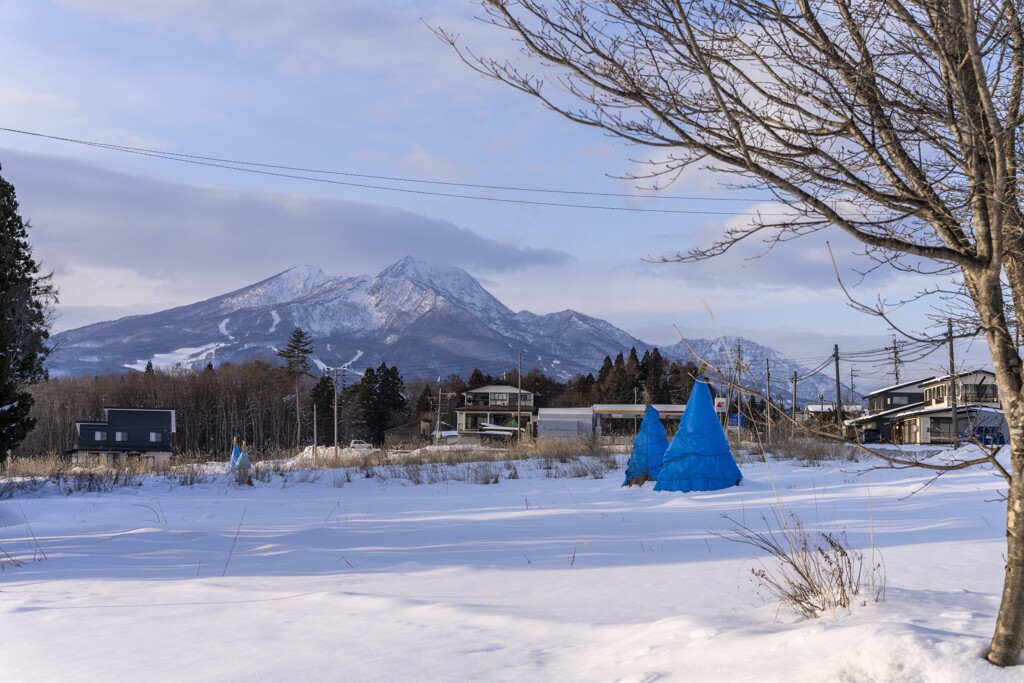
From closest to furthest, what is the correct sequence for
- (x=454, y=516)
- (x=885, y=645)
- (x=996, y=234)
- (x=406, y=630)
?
(x=996, y=234)
(x=885, y=645)
(x=406, y=630)
(x=454, y=516)

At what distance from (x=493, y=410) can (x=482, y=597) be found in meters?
69.8

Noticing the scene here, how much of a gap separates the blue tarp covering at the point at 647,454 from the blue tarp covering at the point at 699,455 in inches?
43.6

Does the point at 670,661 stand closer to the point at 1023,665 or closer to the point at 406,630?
the point at 1023,665

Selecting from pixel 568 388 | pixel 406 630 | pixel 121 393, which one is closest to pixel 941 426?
pixel 568 388

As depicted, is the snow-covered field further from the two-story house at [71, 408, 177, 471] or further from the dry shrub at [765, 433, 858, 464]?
the two-story house at [71, 408, 177, 471]

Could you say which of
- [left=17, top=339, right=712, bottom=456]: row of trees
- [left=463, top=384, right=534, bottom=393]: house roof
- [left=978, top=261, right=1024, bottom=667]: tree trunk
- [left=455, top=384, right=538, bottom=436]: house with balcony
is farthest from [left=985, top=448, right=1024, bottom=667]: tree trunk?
[left=463, top=384, right=534, bottom=393]: house roof

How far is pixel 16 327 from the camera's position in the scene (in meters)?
17.2

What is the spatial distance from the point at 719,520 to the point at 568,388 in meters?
83.5

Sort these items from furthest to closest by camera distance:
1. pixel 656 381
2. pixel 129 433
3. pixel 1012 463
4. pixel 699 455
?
pixel 656 381 → pixel 129 433 → pixel 699 455 → pixel 1012 463

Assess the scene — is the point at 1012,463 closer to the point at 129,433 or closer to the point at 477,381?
the point at 129,433

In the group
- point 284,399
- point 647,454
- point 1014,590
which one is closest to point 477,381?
point 284,399

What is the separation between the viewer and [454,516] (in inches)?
428

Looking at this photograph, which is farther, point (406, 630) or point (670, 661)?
point (406, 630)

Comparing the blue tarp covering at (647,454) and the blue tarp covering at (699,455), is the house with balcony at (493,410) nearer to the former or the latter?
the blue tarp covering at (647,454)
